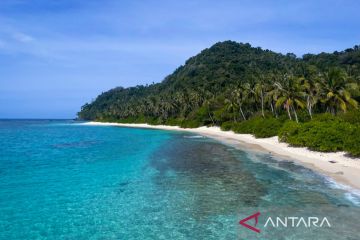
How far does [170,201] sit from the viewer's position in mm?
18859

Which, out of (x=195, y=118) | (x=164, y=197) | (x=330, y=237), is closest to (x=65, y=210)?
(x=164, y=197)

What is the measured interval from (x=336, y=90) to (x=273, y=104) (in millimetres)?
25145

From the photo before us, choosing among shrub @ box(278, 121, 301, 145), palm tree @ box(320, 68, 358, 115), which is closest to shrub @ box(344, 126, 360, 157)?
shrub @ box(278, 121, 301, 145)

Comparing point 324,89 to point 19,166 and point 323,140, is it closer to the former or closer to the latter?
point 323,140

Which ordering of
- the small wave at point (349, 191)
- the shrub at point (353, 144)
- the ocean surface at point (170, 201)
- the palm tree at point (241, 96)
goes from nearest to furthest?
the ocean surface at point (170, 201) < the small wave at point (349, 191) < the shrub at point (353, 144) < the palm tree at point (241, 96)

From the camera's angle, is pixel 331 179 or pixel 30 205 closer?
pixel 30 205

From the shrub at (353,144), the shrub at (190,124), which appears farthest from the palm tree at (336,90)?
the shrub at (190,124)

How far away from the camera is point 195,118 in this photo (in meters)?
97.8

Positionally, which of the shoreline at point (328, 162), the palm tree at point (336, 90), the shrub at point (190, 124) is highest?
the palm tree at point (336, 90)

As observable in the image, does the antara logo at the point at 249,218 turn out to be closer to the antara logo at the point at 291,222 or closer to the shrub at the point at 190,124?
the antara logo at the point at 291,222

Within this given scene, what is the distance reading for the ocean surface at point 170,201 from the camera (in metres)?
14.1

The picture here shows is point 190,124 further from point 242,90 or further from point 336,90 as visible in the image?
point 336,90

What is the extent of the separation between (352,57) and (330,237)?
128684mm

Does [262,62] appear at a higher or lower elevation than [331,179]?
higher
